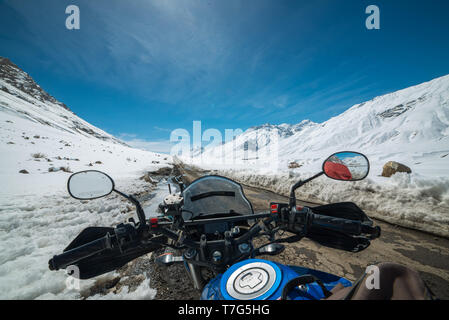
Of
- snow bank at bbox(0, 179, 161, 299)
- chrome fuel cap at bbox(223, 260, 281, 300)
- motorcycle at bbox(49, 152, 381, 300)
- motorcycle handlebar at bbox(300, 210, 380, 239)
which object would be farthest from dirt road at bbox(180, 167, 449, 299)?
snow bank at bbox(0, 179, 161, 299)

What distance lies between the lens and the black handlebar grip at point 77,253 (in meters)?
1.48

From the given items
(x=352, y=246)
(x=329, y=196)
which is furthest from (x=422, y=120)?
(x=352, y=246)

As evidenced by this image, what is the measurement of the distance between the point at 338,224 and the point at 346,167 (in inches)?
24.2

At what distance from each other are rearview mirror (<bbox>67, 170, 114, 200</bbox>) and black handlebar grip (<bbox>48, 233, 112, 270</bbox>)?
56 centimetres

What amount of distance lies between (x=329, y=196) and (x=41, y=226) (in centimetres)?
921

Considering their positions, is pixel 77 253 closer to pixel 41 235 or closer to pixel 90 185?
pixel 90 185

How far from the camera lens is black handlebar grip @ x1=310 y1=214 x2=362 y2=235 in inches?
67.3

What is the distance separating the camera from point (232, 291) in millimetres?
1131

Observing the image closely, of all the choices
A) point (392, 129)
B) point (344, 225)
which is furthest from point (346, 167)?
point (392, 129)

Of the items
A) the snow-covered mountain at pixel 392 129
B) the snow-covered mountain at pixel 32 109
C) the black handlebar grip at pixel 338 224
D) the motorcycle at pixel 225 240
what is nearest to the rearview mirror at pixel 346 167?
the motorcycle at pixel 225 240

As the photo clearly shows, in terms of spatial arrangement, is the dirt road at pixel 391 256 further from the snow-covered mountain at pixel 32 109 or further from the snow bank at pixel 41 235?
the snow-covered mountain at pixel 32 109
